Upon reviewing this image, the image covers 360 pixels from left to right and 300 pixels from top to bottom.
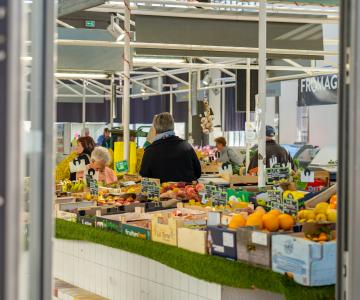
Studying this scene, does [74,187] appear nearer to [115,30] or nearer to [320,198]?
[115,30]

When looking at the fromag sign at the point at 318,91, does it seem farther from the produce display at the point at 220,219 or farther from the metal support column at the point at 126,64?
the produce display at the point at 220,219

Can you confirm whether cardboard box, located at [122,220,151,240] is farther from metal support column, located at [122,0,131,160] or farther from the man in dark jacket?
metal support column, located at [122,0,131,160]

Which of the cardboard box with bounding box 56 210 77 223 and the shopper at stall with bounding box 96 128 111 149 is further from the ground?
the shopper at stall with bounding box 96 128 111 149

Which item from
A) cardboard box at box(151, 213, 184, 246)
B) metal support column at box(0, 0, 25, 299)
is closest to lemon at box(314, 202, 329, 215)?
cardboard box at box(151, 213, 184, 246)

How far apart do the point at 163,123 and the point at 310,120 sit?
11.2m

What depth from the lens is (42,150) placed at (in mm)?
2166

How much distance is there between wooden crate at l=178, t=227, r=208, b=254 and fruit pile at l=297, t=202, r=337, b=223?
503 millimetres

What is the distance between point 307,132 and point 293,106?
105 centimetres

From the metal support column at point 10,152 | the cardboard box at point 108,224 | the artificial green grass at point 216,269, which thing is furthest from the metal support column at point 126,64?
the metal support column at point 10,152

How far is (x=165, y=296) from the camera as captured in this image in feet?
14.2

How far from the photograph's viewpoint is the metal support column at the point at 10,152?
5.55 feet

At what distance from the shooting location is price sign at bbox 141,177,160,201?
5.74m

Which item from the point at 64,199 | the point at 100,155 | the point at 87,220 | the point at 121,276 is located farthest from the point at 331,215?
the point at 100,155

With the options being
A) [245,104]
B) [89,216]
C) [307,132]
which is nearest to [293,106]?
[307,132]
